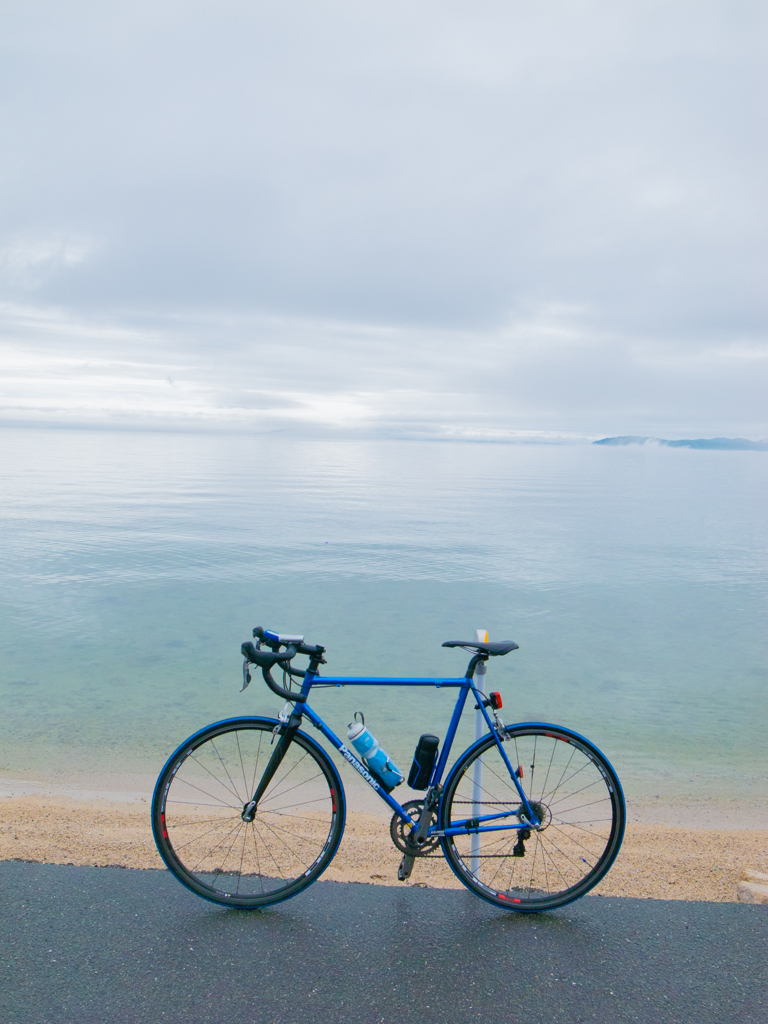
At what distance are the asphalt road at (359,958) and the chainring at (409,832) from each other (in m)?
0.23

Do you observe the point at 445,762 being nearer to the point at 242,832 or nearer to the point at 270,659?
the point at 270,659

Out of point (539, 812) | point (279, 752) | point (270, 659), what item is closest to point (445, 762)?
point (539, 812)

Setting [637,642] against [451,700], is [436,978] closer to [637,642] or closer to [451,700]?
[451,700]

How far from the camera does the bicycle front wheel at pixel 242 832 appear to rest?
10.8ft

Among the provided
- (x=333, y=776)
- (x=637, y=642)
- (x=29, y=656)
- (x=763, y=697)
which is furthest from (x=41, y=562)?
(x=333, y=776)

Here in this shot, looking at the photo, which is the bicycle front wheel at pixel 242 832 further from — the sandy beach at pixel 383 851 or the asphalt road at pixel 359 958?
the sandy beach at pixel 383 851

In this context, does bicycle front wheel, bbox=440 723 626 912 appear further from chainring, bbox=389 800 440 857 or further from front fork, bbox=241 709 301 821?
front fork, bbox=241 709 301 821

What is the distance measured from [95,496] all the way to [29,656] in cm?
3611

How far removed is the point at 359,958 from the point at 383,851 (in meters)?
1.48

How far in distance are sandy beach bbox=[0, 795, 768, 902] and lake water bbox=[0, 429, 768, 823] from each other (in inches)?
62.1

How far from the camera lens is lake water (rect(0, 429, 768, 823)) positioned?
848cm

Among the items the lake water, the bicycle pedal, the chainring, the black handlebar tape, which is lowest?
the lake water

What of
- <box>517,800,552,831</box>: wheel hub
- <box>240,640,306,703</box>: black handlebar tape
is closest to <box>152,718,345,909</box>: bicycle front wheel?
<box>240,640,306,703</box>: black handlebar tape

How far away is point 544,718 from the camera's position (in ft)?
33.9
